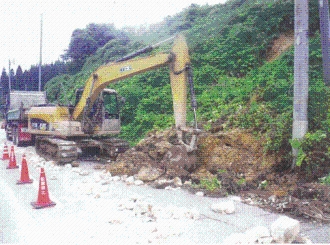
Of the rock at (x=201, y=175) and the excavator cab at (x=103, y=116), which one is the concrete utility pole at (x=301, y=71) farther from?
the excavator cab at (x=103, y=116)

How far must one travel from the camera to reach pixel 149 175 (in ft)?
27.3

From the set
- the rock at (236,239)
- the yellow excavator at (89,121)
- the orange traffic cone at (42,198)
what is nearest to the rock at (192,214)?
the rock at (236,239)

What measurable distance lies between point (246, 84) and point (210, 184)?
7070mm

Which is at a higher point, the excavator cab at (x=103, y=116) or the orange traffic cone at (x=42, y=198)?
the excavator cab at (x=103, y=116)

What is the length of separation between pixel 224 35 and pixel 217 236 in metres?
14.7

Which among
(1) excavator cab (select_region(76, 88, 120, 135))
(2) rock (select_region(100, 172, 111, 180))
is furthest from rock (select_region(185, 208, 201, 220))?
(1) excavator cab (select_region(76, 88, 120, 135))

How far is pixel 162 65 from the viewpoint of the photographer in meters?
9.06

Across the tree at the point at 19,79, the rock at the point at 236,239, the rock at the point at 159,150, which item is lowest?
the rock at the point at 236,239

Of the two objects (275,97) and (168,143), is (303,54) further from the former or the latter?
(168,143)

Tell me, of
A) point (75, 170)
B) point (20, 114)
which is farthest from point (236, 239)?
point (20, 114)

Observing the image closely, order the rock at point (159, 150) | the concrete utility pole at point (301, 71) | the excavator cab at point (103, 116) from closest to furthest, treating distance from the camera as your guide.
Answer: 1. the concrete utility pole at point (301, 71)
2. the rock at point (159, 150)
3. the excavator cab at point (103, 116)

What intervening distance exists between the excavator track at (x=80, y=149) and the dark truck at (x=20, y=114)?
3.33 m

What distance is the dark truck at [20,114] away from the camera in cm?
A: 1639

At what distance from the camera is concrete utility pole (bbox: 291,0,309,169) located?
25.1 feet
